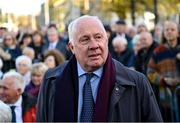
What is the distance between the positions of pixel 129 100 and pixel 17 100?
268 cm

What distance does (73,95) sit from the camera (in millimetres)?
3939

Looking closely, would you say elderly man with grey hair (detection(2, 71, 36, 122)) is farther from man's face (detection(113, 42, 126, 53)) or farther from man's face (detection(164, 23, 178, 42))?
man's face (detection(113, 42, 126, 53))

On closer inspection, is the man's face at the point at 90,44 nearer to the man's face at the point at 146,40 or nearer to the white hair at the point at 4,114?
the white hair at the point at 4,114

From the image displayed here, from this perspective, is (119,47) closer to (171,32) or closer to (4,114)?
(171,32)

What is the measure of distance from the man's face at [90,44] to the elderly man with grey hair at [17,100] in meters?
2.47

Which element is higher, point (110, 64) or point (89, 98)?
point (110, 64)

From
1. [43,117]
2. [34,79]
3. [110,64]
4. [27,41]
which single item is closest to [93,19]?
[110,64]

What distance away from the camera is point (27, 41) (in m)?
14.6

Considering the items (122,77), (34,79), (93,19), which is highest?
(93,19)

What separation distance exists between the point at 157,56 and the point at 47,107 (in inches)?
189

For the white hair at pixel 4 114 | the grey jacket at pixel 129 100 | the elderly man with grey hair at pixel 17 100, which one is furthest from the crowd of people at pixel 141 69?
the grey jacket at pixel 129 100

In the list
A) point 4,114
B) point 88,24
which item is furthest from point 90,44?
point 4,114

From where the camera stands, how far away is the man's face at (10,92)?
617 centimetres

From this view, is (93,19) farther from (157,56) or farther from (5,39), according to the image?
(5,39)
